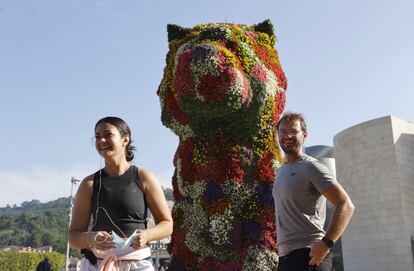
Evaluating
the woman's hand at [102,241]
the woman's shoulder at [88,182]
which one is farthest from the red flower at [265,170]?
the woman's hand at [102,241]

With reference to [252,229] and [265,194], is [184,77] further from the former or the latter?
[252,229]

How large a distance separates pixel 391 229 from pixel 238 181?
23.5m

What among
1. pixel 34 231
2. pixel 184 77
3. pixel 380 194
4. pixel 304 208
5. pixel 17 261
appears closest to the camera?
pixel 304 208

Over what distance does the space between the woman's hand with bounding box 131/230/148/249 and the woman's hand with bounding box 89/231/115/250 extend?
0.16m

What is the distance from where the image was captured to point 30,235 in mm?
152375

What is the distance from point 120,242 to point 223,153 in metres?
4.99

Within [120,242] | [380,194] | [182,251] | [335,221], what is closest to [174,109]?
[182,251]

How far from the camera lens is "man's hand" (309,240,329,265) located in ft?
11.9

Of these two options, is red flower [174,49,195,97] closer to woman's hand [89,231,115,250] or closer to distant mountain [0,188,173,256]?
woman's hand [89,231,115,250]

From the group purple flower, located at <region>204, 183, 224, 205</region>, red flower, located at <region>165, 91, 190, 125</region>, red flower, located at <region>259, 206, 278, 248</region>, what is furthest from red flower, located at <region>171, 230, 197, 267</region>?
red flower, located at <region>165, 91, 190, 125</region>

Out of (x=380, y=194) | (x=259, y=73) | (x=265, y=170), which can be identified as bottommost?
(x=265, y=170)

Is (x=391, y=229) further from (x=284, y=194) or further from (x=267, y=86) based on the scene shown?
(x=284, y=194)

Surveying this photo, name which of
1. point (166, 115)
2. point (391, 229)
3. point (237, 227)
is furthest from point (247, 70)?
point (391, 229)

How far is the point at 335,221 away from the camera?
3.71 m
